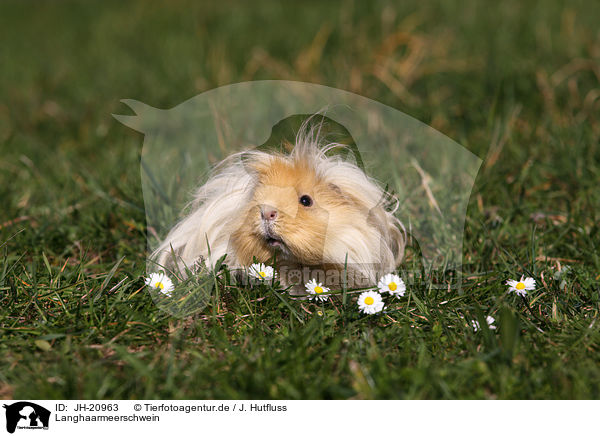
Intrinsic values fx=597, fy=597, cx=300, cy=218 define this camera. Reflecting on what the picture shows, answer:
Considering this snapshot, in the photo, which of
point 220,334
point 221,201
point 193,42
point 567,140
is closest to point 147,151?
point 221,201

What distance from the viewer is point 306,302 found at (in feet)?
9.24

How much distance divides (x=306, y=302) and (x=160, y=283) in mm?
690

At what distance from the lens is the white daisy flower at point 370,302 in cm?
271

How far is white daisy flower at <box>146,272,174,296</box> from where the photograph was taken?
2777 mm

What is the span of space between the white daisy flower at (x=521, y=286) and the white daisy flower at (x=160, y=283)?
1.62m

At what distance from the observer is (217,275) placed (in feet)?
8.94

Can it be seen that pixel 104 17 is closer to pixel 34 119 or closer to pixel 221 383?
pixel 34 119

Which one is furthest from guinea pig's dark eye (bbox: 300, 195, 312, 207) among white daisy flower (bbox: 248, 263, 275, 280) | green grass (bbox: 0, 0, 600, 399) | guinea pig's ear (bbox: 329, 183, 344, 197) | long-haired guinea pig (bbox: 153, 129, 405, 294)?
green grass (bbox: 0, 0, 600, 399)

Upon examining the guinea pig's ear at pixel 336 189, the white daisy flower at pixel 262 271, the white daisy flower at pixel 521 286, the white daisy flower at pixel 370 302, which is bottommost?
the white daisy flower at pixel 370 302

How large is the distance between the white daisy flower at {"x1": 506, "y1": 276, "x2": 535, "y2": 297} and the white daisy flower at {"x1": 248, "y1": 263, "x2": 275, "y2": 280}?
116 centimetres

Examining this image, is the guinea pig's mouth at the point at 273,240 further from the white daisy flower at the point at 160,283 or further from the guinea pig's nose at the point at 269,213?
the white daisy flower at the point at 160,283

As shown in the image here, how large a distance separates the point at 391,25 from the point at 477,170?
3.50m
